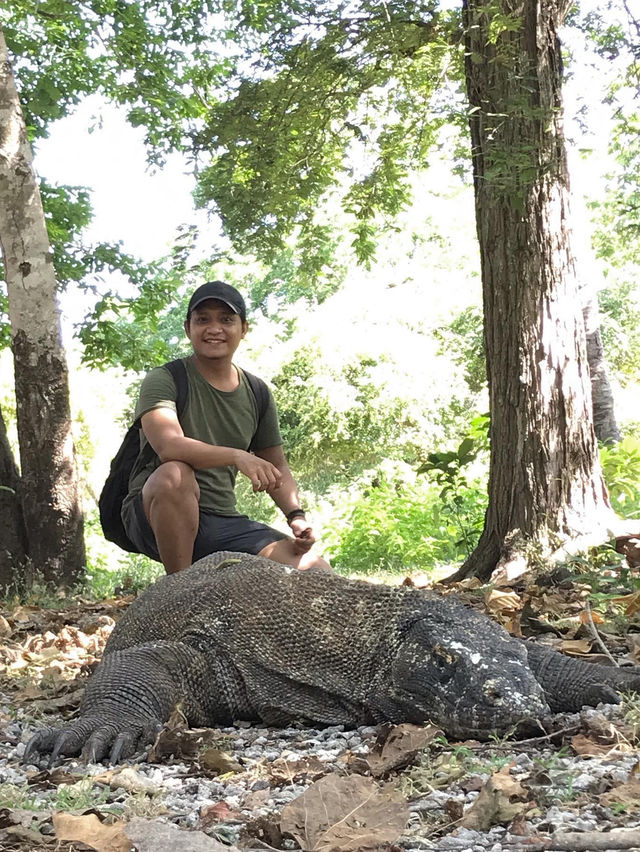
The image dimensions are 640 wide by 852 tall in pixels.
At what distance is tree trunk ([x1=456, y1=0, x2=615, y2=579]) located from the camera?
5.16m

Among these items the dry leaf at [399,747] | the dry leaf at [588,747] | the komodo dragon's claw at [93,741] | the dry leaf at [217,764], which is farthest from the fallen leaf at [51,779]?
the dry leaf at [588,747]

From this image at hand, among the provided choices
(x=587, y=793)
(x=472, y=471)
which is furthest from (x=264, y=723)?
(x=472, y=471)

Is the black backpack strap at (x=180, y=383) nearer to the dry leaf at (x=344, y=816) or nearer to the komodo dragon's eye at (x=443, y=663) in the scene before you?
the komodo dragon's eye at (x=443, y=663)

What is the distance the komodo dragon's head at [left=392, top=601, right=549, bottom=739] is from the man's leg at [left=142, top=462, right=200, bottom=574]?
5.47 feet

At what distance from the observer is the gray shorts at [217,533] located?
4598 mm

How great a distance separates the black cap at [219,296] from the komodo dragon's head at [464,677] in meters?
2.20

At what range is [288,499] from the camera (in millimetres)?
4766

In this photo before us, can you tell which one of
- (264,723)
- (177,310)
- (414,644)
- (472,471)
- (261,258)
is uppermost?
(177,310)

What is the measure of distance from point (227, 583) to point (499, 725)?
1187mm

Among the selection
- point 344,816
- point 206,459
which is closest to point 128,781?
point 344,816

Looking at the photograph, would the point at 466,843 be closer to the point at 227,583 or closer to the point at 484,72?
the point at 227,583

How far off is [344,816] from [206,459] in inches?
98.6

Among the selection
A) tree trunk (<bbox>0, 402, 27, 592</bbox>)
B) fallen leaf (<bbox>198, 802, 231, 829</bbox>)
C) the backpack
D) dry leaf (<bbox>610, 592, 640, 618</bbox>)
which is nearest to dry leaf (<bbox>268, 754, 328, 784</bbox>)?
fallen leaf (<bbox>198, 802, 231, 829</bbox>)

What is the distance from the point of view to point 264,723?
10.6 feet
